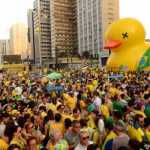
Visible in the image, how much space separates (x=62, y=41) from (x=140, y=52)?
111 metres

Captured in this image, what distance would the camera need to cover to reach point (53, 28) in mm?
141000

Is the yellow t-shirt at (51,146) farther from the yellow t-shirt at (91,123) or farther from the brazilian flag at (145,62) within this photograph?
the brazilian flag at (145,62)

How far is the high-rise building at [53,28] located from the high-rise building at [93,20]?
3.06m

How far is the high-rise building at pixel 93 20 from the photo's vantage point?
142 meters

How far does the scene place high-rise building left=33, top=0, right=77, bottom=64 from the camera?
140375 mm

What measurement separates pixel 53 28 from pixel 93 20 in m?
15.6

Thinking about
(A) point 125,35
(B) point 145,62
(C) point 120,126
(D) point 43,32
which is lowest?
(C) point 120,126

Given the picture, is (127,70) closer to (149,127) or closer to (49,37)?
(149,127)

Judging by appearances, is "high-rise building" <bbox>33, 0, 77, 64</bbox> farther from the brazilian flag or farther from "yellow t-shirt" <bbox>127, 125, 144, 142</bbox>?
"yellow t-shirt" <bbox>127, 125, 144, 142</bbox>

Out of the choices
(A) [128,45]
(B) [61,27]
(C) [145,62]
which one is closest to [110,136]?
(C) [145,62]

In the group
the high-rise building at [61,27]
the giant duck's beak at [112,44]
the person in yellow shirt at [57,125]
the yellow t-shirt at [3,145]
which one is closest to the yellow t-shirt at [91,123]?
the person in yellow shirt at [57,125]

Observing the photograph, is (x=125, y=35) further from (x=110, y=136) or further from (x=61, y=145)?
(x=61, y=145)

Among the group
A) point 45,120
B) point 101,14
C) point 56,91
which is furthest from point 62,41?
point 45,120

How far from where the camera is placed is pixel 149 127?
7.48 meters
